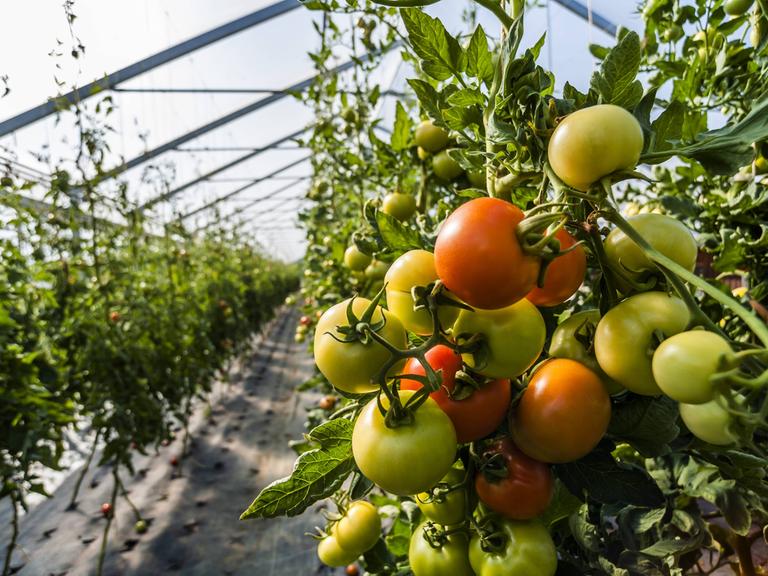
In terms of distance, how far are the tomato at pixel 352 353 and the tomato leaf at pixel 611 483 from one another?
0.56 feet

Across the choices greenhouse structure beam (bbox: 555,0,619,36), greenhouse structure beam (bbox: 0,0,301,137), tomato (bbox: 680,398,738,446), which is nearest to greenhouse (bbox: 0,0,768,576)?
tomato (bbox: 680,398,738,446)

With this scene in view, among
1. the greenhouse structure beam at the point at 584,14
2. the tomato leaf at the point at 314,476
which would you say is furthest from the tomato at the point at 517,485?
the greenhouse structure beam at the point at 584,14

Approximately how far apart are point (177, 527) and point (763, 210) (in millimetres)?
2377

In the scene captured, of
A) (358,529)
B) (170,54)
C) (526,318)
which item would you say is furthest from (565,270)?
(170,54)

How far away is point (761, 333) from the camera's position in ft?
0.57

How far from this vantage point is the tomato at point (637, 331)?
8.9 inches

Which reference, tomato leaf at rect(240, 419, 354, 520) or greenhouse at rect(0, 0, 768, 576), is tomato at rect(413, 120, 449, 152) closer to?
greenhouse at rect(0, 0, 768, 576)

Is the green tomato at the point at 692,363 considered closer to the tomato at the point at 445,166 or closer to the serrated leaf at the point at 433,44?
the serrated leaf at the point at 433,44

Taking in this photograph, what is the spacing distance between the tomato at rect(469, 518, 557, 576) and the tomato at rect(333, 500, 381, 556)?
0.16 meters

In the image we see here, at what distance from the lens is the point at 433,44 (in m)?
0.35

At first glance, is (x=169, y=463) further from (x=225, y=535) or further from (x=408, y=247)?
(x=408, y=247)

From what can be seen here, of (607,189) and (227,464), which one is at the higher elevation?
(607,189)

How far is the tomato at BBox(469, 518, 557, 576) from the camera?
0.33m

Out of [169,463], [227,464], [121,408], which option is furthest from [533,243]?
[169,463]
